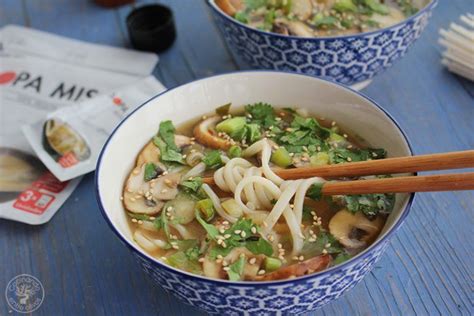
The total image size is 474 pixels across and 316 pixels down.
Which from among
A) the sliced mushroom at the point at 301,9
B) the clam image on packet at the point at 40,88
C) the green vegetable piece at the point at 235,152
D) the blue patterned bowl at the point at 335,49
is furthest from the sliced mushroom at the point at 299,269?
the sliced mushroom at the point at 301,9

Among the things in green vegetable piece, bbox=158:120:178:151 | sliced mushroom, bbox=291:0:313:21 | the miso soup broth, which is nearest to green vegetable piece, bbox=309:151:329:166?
the miso soup broth

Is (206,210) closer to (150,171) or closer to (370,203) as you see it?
(150,171)

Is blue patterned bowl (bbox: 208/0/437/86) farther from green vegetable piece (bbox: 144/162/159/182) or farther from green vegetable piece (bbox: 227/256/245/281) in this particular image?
green vegetable piece (bbox: 227/256/245/281)

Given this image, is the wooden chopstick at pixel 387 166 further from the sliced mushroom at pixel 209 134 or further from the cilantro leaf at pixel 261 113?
the cilantro leaf at pixel 261 113

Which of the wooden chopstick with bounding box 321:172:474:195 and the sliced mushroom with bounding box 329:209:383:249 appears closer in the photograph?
the wooden chopstick with bounding box 321:172:474:195

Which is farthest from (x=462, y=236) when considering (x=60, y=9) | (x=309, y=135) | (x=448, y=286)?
(x=60, y=9)

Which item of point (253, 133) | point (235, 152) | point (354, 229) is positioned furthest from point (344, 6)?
point (354, 229)

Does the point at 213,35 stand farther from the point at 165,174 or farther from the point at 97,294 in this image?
the point at 97,294
